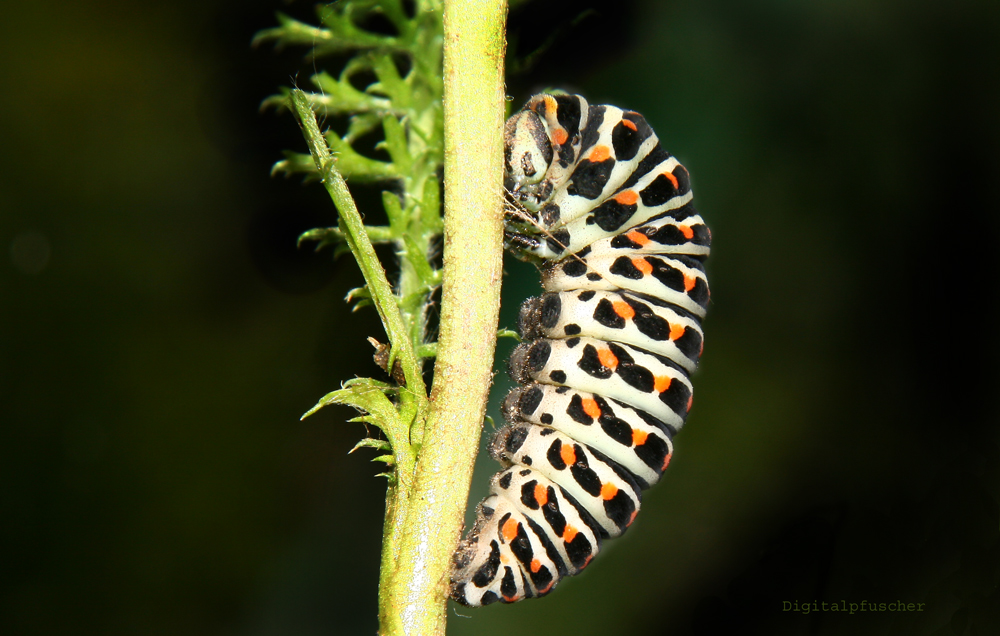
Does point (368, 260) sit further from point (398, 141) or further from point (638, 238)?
point (638, 238)

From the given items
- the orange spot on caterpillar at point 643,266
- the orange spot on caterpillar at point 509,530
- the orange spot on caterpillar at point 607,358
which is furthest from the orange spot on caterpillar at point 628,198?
the orange spot on caterpillar at point 509,530

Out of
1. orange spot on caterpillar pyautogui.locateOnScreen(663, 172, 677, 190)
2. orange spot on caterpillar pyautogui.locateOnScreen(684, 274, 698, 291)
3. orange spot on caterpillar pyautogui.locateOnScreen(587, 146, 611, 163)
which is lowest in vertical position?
orange spot on caterpillar pyautogui.locateOnScreen(684, 274, 698, 291)

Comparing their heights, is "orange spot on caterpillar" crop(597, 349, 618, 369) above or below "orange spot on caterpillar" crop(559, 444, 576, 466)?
above

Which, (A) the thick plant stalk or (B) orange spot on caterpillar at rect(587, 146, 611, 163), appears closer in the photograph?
(A) the thick plant stalk

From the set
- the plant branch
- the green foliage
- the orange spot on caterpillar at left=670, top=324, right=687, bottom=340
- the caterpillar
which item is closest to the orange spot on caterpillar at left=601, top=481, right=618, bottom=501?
the caterpillar

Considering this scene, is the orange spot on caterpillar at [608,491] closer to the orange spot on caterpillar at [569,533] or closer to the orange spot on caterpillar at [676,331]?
the orange spot on caterpillar at [569,533]

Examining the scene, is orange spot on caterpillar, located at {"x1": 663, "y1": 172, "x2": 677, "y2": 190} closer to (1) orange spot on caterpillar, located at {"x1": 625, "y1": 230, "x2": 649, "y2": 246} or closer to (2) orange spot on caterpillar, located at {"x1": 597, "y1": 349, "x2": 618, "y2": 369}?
(1) orange spot on caterpillar, located at {"x1": 625, "y1": 230, "x2": 649, "y2": 246}

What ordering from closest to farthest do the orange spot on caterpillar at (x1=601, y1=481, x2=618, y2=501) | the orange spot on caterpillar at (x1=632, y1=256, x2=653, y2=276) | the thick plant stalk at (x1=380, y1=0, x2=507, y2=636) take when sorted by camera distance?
the thick plant stalk at (x1=380, y1=0, x2=507, y2=636), the orange spot on caterpillar at (x1=601, y1=481, x2=618, y2=501), the orange spot on caterpillar at (x1=632, y1=256, x2=653, y2=276)
